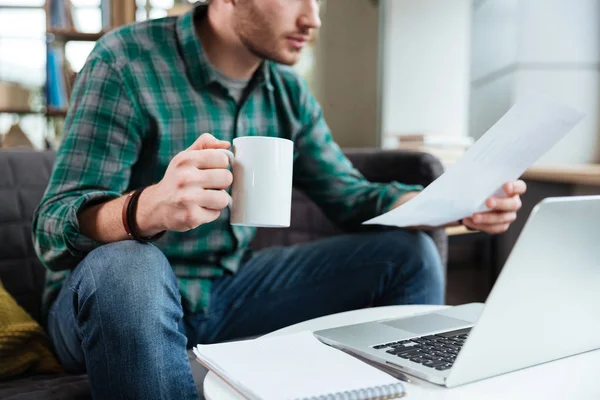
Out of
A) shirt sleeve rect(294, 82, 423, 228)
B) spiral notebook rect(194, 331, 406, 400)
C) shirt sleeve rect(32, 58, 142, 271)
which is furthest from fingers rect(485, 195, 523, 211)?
shirt sleeve rect(32, 58, 142, 271)

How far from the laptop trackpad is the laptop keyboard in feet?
0.10

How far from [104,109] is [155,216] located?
0.33m

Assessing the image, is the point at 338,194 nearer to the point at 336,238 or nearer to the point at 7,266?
the point at 336,238

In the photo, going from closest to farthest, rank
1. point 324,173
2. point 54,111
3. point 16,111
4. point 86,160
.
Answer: point 86,160, point 324,173, point 54,111, point 16,111

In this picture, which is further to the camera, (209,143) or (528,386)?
(209,143)

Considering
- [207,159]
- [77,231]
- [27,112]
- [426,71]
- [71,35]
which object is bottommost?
[77,231]

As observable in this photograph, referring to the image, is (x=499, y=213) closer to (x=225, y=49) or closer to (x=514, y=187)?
(x=514, y=187)

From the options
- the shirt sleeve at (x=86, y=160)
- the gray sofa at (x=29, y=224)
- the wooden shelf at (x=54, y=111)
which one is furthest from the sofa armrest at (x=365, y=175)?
the wooden shelf at (x=54, y=111)

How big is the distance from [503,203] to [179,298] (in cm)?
57

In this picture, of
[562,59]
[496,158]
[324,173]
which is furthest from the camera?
[562,59]

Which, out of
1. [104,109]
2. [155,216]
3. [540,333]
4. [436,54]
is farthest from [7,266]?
[436,54]

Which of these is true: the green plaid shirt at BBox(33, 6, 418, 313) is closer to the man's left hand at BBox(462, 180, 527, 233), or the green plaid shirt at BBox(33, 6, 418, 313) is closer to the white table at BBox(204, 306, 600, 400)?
the man's left hand at BBox(462, 180, 527, 233)

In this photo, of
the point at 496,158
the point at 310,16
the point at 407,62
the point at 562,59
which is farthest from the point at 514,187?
the point at 407,62

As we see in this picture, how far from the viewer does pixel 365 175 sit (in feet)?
5.41
